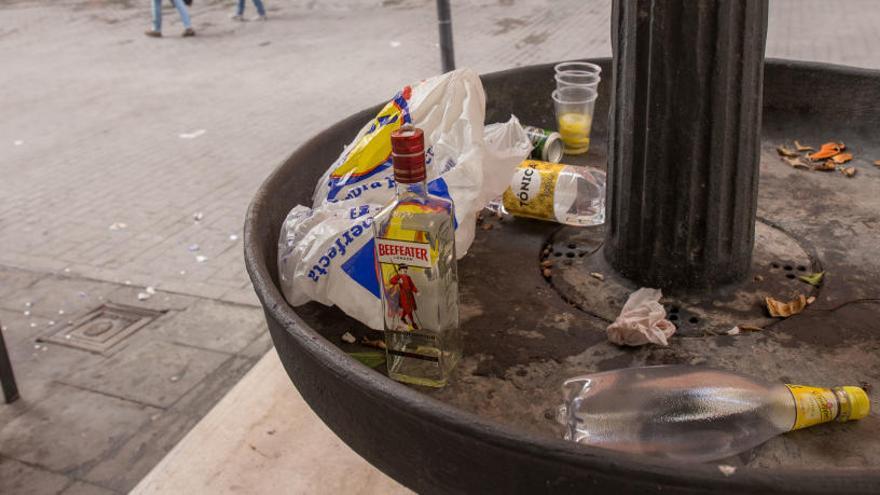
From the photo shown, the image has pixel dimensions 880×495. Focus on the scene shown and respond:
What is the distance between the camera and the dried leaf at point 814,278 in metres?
1.20

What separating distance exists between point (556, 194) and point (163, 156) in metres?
3.70

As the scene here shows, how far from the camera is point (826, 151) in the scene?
5.24 ft

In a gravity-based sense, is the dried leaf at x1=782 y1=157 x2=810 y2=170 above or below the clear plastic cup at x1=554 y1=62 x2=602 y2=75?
below

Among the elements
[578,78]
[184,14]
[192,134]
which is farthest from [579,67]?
[184,14]

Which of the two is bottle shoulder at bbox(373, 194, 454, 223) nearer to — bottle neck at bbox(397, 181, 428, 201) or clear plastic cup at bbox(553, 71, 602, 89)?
bottle neck at bbox(397, 181, 428, 201)

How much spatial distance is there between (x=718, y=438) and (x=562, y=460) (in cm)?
31

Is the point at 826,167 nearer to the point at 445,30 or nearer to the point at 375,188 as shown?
the point at 375,188

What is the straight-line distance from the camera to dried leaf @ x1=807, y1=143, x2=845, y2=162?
5.21ft

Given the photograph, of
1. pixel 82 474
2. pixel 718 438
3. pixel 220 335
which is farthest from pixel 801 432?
pixel 220 335

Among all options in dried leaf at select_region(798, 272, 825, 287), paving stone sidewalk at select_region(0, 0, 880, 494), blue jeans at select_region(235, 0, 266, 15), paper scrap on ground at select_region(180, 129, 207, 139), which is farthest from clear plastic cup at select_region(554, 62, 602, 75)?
blue jeans at select_region(235, 0, 266, 15)

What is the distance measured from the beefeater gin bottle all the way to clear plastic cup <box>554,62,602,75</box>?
0.89 m

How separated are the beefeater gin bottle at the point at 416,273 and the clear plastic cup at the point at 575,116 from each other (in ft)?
2.49

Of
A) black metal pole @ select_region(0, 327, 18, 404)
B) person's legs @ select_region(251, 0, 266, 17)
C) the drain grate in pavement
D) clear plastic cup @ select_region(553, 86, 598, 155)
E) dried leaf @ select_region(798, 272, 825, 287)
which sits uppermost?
clear plastic cup @ select_region(553, 86, 598, 155)

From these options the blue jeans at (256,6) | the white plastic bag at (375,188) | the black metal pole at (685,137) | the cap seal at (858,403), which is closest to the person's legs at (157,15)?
the blue jeans at (256,6)
